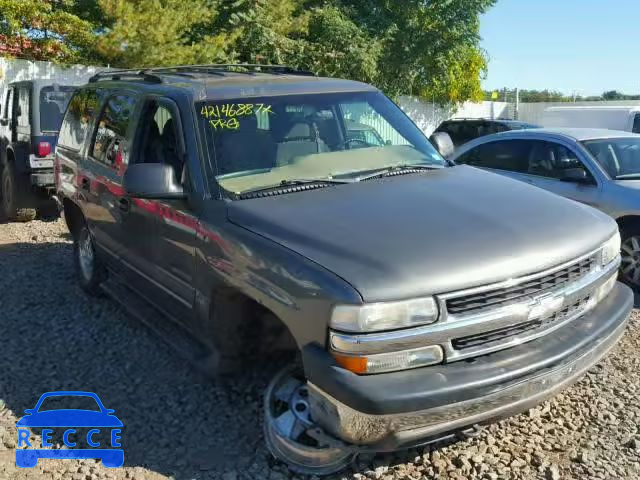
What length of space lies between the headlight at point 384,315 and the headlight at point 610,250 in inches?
50.2

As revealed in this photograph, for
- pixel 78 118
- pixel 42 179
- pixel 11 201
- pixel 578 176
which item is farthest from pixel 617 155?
pixel 11 201

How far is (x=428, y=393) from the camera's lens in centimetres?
252

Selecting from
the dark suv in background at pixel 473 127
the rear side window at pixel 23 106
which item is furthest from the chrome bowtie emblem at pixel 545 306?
the dark suv in background at pixel 473 127

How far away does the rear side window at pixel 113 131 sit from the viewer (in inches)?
179

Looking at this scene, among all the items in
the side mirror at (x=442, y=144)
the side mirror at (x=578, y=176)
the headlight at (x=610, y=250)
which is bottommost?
the headlight at (x=610, y=250)

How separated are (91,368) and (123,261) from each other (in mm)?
803

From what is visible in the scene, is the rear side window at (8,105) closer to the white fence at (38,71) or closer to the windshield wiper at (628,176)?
the white fence at (38,71)

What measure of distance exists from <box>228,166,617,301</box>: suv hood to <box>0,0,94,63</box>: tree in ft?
41.0

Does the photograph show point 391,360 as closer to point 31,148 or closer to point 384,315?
point 384,315

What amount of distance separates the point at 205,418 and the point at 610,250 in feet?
8.14

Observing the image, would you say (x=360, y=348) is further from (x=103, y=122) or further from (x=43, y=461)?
(x=103, y=122)

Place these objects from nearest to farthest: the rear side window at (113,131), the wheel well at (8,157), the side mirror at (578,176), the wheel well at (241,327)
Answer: the wheel well at (241,327)
the rear side window at (113,131)
the side mirror at (578,176)
the wheel well at (8,157)

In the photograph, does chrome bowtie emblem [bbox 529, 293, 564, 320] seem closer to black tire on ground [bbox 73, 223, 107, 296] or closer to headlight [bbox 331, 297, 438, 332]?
headlight [bbox 331, 297, 438, 332]

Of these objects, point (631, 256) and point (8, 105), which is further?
point (8, 105)
